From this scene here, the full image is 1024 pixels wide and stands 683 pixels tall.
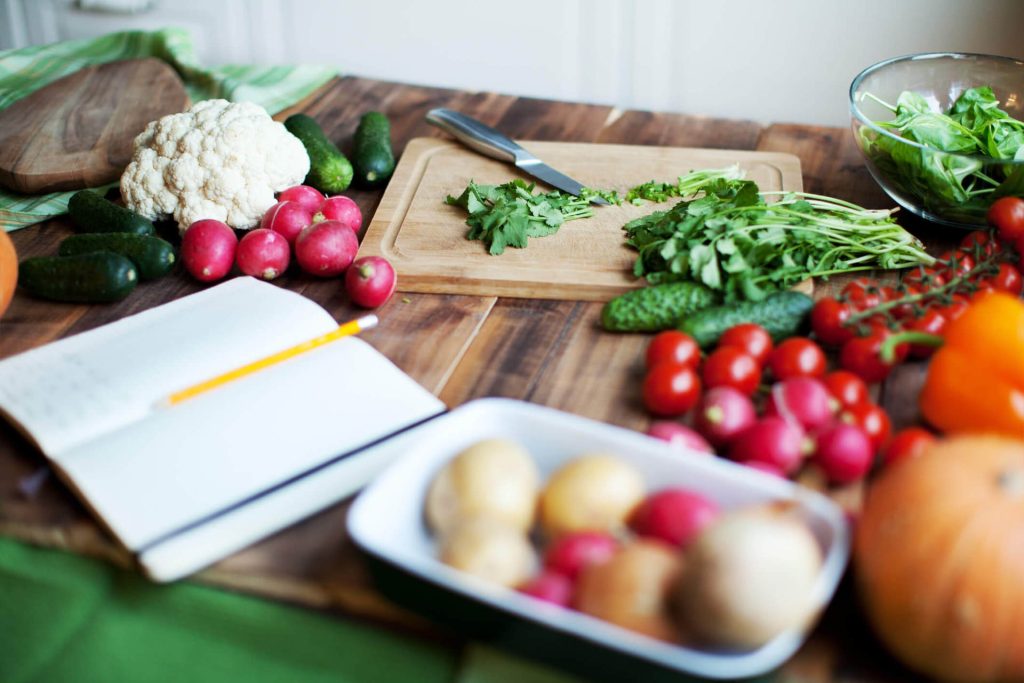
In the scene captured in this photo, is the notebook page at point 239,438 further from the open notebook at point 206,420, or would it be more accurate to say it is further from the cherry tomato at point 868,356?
the cherry tomato at point 868,356

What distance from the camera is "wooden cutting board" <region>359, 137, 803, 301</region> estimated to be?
142 centimetres

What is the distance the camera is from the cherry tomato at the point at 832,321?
121cm

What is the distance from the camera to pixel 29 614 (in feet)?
3.49

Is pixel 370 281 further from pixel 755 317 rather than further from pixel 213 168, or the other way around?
pixel 755 317

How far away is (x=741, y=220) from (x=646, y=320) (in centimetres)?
22

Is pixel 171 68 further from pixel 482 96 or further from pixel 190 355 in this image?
pixel 190 355

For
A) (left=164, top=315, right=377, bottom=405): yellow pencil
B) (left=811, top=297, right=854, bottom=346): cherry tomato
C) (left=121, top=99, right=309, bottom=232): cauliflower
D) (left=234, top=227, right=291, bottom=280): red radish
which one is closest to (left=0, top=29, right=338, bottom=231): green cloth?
→ (left=121, top=99, right=309, bottom=232): cauliflower

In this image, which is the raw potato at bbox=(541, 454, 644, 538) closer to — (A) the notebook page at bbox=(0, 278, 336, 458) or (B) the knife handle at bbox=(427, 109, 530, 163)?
(A) the notebook page at bbox=(0, 278, 336, 458)

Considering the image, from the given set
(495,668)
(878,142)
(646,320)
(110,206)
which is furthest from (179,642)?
(878,142)

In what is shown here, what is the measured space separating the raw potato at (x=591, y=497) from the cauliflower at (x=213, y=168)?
2.89 ft

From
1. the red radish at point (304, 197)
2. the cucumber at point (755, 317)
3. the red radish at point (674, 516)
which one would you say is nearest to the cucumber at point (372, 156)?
the red radish at point (304, 197)

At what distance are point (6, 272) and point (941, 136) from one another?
1.40 meters

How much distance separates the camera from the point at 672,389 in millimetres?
1113

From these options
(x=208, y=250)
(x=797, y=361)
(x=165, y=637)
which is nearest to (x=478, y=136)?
(x=208, y=250)
